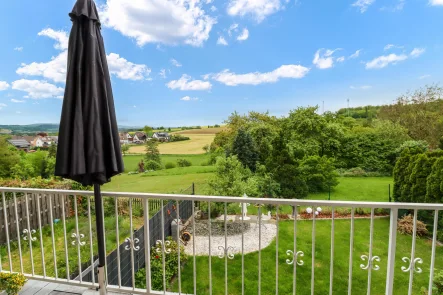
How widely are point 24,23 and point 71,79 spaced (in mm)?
6412

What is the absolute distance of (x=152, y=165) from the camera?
887cm

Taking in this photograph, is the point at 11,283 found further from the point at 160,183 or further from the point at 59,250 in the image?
the point at 160,183

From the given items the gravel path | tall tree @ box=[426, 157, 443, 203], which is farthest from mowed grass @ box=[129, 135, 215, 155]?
tall tree @ box=[426, 157, 443, 203]

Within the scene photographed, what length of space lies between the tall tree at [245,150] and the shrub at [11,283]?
319 inches

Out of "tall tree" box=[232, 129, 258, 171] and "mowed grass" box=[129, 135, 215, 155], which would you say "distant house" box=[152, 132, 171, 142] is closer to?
"mowed grass" box=[129, 135, 215, 155]

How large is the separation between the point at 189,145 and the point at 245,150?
2230 millimetres

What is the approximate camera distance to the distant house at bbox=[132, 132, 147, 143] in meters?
7.92

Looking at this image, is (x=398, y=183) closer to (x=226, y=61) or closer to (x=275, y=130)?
(x=275, y=130)

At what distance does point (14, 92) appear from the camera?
6.75 metres

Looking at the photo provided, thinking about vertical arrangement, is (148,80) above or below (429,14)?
below

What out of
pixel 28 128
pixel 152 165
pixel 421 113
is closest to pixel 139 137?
pixel 152 165

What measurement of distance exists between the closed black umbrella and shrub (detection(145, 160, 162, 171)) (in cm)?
739

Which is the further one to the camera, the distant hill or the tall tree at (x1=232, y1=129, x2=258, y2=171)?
the tall tree at (x1=232, y1=129, x2=258, y2=171)

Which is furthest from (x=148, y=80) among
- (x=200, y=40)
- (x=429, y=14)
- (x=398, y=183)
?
(x=429, y=14)
